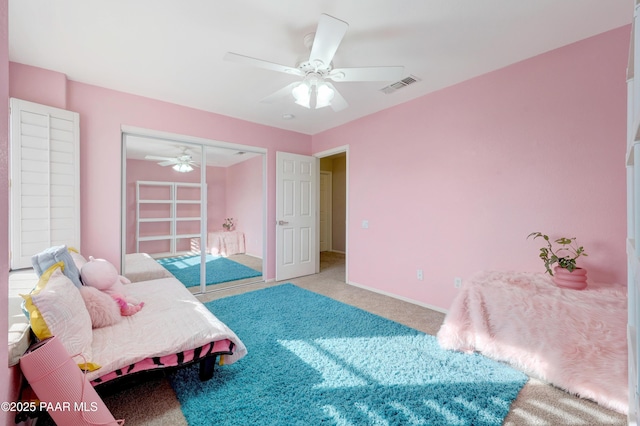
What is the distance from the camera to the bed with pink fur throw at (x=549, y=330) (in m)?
1.51

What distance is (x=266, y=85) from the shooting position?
282 cm

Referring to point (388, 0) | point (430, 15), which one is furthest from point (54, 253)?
point (430, 15)

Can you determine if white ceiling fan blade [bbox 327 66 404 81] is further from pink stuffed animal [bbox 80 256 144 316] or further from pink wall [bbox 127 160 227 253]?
pink wall [bbox 127 160 227 253]

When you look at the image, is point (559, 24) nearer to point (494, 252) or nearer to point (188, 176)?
point (494, 252)

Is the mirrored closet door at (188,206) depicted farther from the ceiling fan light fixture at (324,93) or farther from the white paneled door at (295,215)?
the ceiling fan light fixture at (324,93)

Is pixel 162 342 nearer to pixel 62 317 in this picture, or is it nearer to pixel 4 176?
pixel 62 317

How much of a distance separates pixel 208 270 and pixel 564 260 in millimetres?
4477

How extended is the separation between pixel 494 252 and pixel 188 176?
12.7 ft

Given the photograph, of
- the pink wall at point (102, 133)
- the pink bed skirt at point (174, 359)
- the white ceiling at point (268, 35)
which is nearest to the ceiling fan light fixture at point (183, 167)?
the pink wall at point (102, 133)

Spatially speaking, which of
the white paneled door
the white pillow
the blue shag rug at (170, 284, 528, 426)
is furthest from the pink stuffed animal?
the white paneled door

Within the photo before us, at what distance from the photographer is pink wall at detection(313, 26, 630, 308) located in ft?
6.53

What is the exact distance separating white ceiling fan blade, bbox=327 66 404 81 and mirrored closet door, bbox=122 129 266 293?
2.27 m

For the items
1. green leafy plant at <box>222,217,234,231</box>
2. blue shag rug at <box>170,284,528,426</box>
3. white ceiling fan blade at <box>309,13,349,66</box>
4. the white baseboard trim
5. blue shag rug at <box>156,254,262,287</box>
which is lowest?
blue shag rug at <box>170,284,528,426</box>

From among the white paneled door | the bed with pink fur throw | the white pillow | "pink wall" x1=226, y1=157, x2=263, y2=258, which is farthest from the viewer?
"pink wall" x1=226, y1=157, x2=263, y2=258
